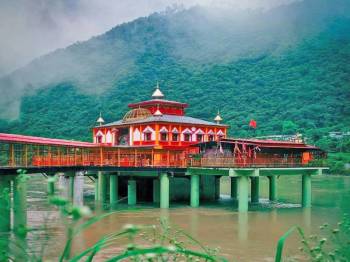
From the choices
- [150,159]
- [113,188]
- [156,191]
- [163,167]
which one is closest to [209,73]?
[156,191]

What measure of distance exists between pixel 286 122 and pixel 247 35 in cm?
5873

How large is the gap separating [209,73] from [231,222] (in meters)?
85.0

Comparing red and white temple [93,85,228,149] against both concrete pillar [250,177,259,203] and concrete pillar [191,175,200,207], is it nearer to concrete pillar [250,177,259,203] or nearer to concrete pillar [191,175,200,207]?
concrete pillar [191,175,200,207]

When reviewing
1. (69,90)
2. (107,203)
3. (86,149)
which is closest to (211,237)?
(86,149)

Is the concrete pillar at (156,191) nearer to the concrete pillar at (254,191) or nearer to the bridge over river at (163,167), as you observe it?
the bridge over river at (163,167)

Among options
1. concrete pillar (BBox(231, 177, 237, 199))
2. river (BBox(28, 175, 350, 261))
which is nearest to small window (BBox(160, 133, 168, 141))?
river (BBox(28, 175, 350, 261))

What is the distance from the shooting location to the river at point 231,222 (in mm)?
16344

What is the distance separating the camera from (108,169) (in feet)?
88.9

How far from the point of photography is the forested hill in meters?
84.4

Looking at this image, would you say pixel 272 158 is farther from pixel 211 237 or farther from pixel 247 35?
pixel 247 35

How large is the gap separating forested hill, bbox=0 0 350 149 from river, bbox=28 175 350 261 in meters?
44.2

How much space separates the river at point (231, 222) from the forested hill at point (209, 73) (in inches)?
1738

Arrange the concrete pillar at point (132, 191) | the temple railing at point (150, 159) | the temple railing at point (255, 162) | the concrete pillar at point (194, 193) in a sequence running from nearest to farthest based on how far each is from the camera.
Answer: the temple railing at point (255, 162)
the temple railing at point (150, 159)
the concrete pillar at point (194, 193)
the concrete pillar at point (132, 191)

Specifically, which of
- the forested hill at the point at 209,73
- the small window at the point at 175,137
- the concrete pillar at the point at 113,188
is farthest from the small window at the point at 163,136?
the forested hill at the point at 209,73
